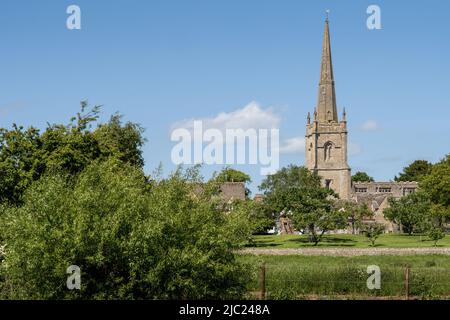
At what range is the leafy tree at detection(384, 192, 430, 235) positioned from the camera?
8656 centimetres

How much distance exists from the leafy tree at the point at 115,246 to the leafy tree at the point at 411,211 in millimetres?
67426

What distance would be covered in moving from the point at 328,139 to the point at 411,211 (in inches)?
1789

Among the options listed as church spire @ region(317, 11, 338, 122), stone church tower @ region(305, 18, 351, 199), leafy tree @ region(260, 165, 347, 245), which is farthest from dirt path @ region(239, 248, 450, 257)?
church spire @ region(317, 11, 338, 122)

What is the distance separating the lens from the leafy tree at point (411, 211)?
8656 cm

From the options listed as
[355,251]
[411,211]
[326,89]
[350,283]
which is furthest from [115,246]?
[326,89]

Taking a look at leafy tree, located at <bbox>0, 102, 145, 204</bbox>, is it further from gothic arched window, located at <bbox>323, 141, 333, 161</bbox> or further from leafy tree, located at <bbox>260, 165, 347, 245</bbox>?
gothic arched window, located at <bbox>323, 141, 333, 161</bbox>

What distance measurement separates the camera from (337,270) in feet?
99.8

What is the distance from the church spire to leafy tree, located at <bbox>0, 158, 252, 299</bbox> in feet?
379

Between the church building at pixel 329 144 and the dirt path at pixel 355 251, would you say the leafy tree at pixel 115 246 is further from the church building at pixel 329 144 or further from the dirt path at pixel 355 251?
the church building at pixel 329 144

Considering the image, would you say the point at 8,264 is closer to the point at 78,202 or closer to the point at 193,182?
the point at 78,202

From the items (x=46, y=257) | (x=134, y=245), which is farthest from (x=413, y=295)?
(x=46, y=257)

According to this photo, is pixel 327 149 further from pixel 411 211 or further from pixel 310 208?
pixel 310 208

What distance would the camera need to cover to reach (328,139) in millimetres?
131500

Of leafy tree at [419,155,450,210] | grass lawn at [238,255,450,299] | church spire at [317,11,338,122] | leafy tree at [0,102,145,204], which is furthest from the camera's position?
church spire at [317,11,338,122]
